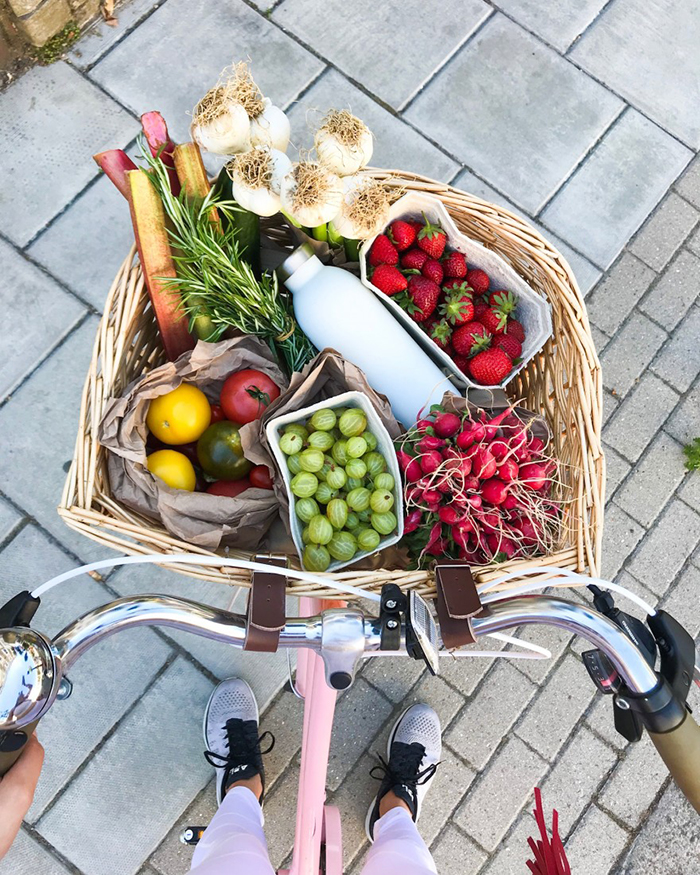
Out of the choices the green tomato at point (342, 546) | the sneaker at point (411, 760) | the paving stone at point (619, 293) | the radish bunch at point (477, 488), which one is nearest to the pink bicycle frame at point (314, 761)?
the green tomato at point (342, 546)

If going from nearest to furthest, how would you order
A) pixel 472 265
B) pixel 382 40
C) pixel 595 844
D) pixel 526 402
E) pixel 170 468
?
pixel 170 468
pixel 472 265
pixel 526 402
pixel 595 844
pixel 382 40

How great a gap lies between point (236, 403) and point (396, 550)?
0.48 meters

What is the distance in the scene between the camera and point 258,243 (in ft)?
5.25

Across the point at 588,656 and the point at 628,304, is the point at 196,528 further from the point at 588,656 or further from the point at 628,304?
the point at 628,304

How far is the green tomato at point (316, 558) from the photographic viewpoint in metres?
1.31

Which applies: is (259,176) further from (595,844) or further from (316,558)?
(595,844)

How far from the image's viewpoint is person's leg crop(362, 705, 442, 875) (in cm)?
190

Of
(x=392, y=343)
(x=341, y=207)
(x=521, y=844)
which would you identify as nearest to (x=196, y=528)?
(x=392, y=343)

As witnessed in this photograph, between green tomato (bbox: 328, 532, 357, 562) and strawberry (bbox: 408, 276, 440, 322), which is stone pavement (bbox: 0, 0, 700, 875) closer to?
green tomato (bbox: 328, 532, 357, 562)

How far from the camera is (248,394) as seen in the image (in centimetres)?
154

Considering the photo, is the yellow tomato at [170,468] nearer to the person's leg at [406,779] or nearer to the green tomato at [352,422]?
the green tomato at [352,422]

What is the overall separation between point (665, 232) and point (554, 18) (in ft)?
3.14

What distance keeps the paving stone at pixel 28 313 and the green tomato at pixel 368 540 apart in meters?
1.51

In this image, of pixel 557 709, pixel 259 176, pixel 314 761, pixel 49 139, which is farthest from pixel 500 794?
pixel 49 139
